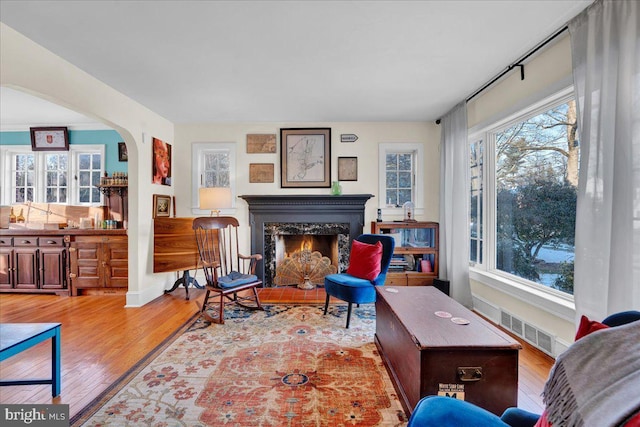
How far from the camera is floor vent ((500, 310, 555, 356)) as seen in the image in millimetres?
2285

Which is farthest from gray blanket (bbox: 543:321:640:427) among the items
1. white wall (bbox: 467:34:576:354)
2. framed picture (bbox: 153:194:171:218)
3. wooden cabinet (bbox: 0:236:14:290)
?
wooden cabinet (bbox: 0:236:14:290)

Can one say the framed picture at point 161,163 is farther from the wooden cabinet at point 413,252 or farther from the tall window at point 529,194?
the tall window at point 529,194

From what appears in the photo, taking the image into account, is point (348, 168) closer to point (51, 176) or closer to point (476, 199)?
point (476, 199)

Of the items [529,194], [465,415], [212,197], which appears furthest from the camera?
[212,197]

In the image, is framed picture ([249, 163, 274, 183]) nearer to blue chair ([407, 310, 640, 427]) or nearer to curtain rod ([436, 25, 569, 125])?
curtain rod ([436, 25, 569, 125])

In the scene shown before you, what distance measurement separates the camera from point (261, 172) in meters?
4.30

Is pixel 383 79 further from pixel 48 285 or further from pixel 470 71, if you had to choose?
pixel 48 285

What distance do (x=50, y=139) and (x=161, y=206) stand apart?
7.46 ft

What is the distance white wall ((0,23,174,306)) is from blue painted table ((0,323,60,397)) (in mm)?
1747

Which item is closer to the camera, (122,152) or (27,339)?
(27,339)

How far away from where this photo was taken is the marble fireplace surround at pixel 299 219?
13.6 feet

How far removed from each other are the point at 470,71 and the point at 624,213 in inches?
71.0

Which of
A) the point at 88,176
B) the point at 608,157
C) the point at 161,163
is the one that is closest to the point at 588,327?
the point at 608,157

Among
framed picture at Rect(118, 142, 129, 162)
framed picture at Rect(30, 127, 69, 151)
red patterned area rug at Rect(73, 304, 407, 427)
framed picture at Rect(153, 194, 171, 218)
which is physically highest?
framed picture at Rect(30, 127, 69, 151)
